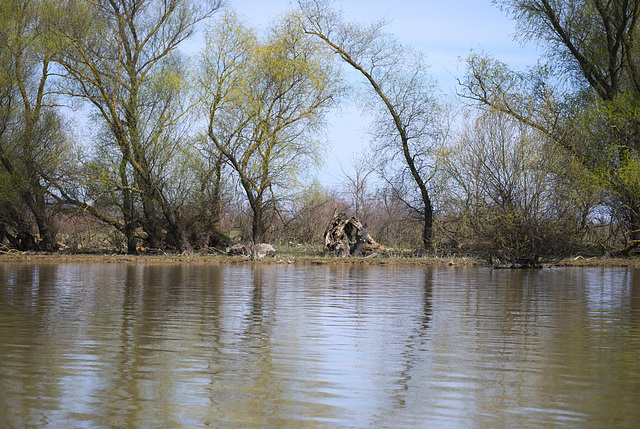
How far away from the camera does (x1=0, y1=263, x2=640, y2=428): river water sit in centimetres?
394

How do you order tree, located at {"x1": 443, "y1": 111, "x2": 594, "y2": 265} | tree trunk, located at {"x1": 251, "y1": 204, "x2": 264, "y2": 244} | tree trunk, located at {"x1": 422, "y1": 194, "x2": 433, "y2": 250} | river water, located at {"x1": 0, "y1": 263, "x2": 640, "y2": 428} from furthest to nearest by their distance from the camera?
tree trunk, located at {"x1": 422, "y1": 194, "x2": 433, "y2": 250} → tree trunk, located at {"x1": 251, "y1": 204, "x2": 264, "y2": 244} → tree, located at {"x1": 443, "y1": 111, "x2": 594, "y2": 265} → river water, located at {"x1": 0, "y1": 263, "x2": 640, "y2": 428}

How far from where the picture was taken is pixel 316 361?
543cm

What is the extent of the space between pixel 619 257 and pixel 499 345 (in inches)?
804

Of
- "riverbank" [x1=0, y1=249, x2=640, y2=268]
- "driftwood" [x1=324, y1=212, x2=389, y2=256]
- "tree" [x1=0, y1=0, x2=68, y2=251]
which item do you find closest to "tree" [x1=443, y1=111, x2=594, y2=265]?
"riverbank" [x1=0, y1=249, x2=640, y2=268]

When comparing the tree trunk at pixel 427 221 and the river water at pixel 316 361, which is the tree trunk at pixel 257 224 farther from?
the river water at pixel 316 361

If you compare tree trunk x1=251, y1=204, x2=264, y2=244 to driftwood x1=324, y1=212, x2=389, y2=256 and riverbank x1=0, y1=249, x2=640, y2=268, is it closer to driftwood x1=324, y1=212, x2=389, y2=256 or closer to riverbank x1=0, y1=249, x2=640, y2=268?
driftwood x1=324, y1=212, x2=389, y2=256

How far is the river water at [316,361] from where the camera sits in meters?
3.94

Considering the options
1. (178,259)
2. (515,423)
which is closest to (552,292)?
(515,423)

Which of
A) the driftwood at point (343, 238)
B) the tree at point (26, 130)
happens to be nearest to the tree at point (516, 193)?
the driftwood at point (343, 238)

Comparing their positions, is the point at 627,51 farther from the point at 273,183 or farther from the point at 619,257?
the point at 273,183

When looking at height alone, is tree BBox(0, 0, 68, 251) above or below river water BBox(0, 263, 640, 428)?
above

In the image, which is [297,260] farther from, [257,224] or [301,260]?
[257,224]

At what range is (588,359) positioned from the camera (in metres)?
5.62

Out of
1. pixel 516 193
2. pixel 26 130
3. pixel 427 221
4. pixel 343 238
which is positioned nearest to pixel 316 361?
pixel 516 193
